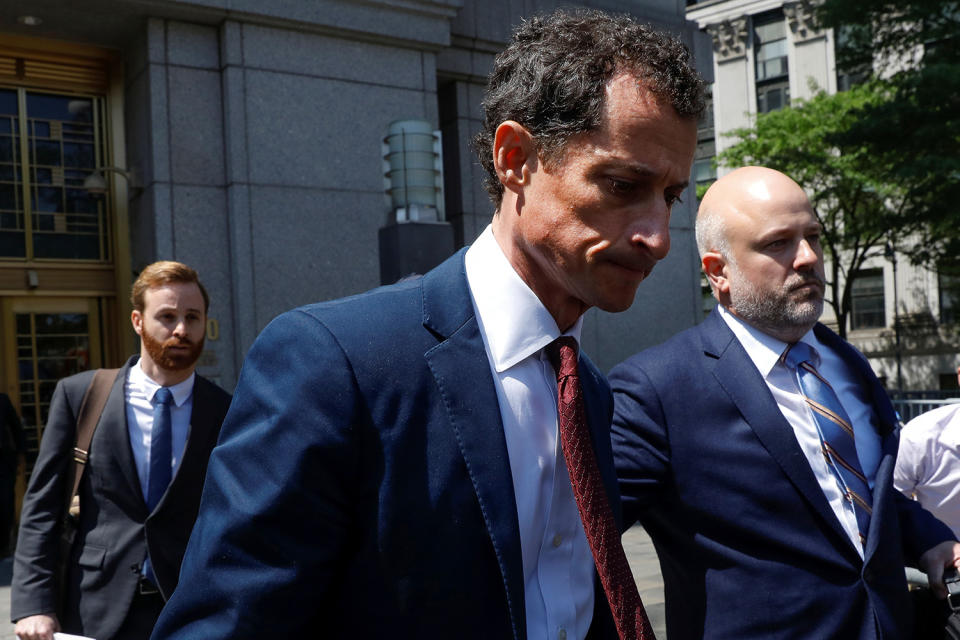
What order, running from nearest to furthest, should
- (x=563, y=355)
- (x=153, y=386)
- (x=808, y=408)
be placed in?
(x=563, y=355) < (x=808, y=408) < (x=153, y=386)

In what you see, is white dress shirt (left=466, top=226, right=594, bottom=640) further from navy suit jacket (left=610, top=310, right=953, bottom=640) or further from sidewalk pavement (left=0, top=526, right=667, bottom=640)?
sidewalk pavement (left=0, top=526, right=667, bottom=640)

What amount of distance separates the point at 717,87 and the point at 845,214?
15.5 meters

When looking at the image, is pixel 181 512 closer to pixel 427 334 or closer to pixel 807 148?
pixel 427 334

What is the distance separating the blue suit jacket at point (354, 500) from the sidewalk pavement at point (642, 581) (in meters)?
4.58

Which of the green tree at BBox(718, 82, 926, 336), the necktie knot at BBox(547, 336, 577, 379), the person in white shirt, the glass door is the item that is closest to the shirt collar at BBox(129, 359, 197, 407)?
the necktie knot at BBox(547, 336, 577, 379)

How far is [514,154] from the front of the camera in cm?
156

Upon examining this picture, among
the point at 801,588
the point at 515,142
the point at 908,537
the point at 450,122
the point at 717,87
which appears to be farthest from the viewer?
the point at 717,87

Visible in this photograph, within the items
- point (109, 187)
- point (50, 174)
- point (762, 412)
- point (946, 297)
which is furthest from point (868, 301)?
point (762, 412)

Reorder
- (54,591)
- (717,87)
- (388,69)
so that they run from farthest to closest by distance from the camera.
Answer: (717,87)
(388,69)
(54,591)

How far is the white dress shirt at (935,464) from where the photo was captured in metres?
3.21

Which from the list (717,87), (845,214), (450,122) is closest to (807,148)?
(845,214)

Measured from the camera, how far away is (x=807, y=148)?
2764 centimetres

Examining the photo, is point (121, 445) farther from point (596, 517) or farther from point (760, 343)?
point (596, 517)

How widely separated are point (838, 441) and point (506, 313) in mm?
1411
